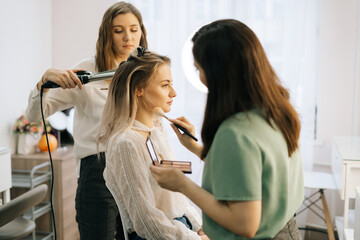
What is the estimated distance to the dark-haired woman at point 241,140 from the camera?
2.67ft

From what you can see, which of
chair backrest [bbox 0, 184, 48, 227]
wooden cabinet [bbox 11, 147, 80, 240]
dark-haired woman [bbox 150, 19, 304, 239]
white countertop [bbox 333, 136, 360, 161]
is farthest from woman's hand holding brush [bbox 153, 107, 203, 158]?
wooden cabinet [bbox 11, 147, 80, 240]

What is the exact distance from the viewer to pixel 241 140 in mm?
812

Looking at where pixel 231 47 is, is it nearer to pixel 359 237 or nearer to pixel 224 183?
pixel 224 183

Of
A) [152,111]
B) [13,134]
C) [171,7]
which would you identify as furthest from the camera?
[171,7]

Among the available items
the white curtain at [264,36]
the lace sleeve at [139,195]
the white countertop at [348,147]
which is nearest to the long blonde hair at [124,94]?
the lace sleeve at [139,195]

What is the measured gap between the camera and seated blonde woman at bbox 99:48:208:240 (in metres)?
1.33

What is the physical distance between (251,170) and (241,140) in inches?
2.5

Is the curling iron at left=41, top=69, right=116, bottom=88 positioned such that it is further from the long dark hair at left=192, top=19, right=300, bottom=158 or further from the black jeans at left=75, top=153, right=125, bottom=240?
the long dark hair at left=192, top=19, right=300, bottom=158

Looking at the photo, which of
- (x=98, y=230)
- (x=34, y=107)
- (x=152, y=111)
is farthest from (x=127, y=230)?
(x=34, y=107)

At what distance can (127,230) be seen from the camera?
1377 mm

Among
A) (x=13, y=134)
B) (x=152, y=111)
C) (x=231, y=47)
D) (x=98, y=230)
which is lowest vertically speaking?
(x=98, y=230)

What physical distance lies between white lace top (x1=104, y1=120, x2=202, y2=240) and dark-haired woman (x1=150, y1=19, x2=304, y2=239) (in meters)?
0.41

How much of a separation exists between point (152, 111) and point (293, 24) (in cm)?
181

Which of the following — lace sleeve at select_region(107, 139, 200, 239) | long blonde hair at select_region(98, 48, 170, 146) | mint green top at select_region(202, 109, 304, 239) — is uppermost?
long blonde hair at select_region(98, 48, 170, 146)
